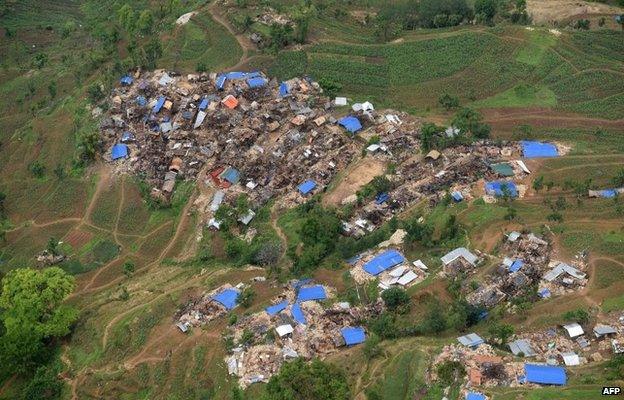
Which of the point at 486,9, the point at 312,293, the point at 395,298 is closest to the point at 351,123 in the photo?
the point at 312,293

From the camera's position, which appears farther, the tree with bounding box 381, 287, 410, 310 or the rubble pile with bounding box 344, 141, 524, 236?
the rubble pile with bounding box 344, 141, 524, 236

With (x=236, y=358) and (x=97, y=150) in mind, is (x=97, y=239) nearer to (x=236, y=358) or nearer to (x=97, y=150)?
(x=97, y=150)

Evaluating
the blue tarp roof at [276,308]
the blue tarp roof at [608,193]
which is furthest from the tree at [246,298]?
the blue tarp roof at [608,193]

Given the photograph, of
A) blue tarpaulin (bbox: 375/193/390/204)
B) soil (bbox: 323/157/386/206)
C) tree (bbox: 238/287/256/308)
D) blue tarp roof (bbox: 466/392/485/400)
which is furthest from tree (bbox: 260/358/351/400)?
soil (bbox: 323/157/386/206)

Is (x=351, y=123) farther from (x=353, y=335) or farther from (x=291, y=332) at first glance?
(x=291, y=332)

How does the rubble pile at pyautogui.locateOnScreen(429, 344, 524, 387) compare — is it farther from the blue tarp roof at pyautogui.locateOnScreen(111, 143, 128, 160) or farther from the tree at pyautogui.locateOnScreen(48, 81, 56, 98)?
the tree at pyautogui.locateOnScreen(48, 81, 56, 98)

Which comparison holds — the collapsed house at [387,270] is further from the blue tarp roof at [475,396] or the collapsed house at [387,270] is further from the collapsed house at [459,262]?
the blue tarp roof at [475,396]

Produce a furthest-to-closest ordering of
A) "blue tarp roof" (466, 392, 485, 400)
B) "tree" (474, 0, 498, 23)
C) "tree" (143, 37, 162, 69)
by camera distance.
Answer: "tree" (474, 0, 498, 23) < "tree" (143, 37, 162, 69) < "blue tarp roof" (466, 392, 485, 400)
